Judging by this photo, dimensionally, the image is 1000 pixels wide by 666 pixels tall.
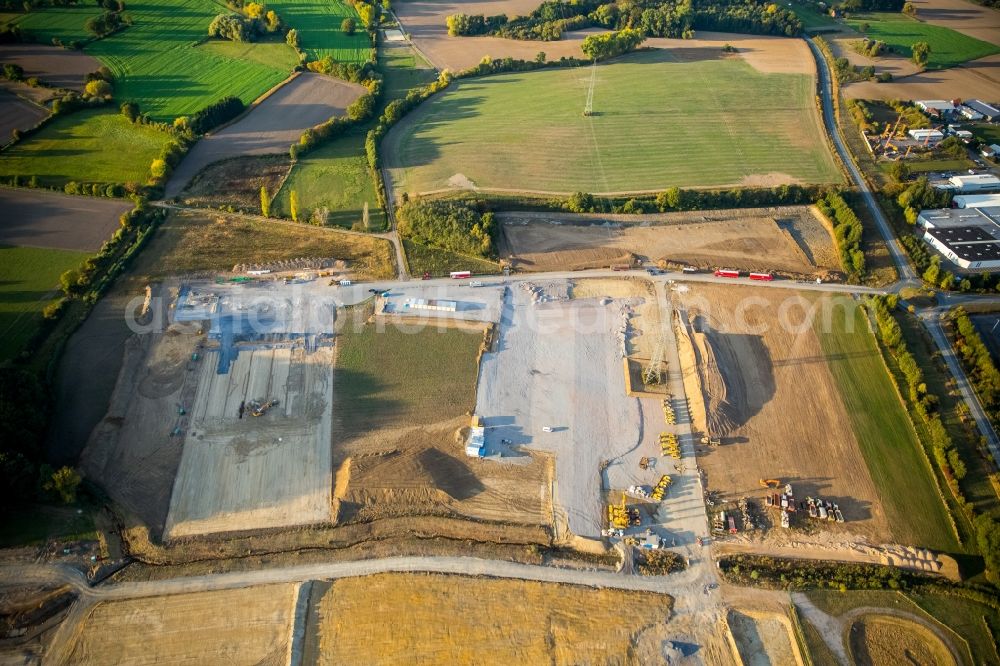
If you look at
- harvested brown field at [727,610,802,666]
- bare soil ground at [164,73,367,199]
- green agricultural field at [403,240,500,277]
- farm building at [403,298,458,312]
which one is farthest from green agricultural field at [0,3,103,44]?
harvested brown field at [727,610,802,666]

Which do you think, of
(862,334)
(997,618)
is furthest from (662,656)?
(862,334)

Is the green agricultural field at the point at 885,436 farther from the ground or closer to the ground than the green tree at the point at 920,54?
closer to the ground

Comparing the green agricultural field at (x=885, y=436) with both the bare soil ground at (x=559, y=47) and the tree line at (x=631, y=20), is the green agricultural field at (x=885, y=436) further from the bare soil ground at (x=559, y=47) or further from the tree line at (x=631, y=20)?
the tree line at (x=631, y=20)

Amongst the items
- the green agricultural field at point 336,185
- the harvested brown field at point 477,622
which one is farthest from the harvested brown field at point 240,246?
the harvested brown field at point 477,622

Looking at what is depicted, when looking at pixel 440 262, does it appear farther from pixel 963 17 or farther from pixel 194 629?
pixel 963 17

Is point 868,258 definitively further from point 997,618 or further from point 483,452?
point 483,452
